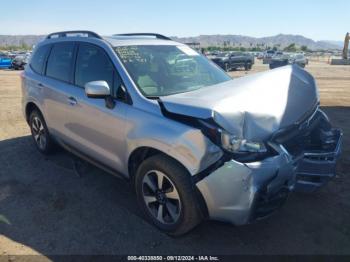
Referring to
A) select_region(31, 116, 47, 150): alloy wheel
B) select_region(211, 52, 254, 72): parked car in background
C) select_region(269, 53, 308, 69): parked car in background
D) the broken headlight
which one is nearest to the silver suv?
the broken headlight

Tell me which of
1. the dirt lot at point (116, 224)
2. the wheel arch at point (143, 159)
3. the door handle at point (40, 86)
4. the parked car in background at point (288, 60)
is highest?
the door handle at point (40, 86)

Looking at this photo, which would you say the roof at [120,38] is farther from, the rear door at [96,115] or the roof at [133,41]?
the rear door at [96,115]

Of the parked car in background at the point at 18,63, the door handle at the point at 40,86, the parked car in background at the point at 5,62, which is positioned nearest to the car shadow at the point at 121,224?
the door handle at the point at 40,86

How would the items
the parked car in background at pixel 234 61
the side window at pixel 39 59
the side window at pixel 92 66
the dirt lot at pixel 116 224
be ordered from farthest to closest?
1. the parked car in background at pixel 234 61
2. the side window at pixel 39 59
3. the side window at pixel 92 66
4. the dirt lot at pixel 116 224

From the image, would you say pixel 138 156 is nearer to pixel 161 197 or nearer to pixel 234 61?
pixel 161 197

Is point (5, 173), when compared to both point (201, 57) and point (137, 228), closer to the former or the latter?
point (137, 228)

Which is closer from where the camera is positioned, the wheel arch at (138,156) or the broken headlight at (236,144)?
→ the broken headlight at (236,144)

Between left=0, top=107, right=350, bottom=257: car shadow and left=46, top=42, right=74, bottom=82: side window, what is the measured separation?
1.43 m

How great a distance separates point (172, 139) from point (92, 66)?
168 cm

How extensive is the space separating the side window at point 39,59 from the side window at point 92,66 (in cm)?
119

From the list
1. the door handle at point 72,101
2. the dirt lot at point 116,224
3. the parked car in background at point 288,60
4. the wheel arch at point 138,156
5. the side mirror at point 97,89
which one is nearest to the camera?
the dirt lot at point 116,224

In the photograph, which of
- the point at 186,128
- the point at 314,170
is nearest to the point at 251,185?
the point at 186,128

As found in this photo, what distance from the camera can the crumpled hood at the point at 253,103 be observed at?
292cm

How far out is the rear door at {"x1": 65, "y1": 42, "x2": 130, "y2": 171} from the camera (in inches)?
143
